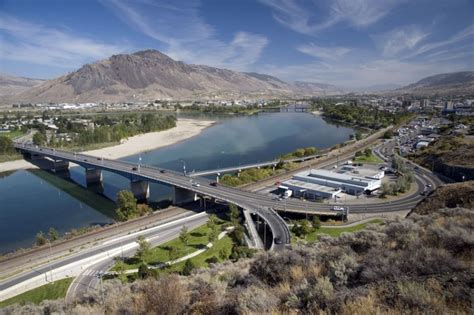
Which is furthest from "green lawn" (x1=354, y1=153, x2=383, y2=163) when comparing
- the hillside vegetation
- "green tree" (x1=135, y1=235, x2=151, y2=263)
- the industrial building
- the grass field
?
the grass field

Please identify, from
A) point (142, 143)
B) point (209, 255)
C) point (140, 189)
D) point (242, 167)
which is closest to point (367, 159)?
point (242, 167)

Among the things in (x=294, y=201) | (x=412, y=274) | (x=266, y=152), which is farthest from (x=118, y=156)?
(x=412, y=274)

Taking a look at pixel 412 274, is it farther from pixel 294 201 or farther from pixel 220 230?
pixel 294 201

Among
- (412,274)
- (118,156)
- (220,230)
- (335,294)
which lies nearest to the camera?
(335,294)

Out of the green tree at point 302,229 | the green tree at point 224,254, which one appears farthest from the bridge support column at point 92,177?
the green tree at point 302,229

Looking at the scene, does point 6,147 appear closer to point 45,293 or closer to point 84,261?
point 84,261

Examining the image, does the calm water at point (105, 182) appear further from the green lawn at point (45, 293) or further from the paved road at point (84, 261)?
the green lawn at point (45, 293)
